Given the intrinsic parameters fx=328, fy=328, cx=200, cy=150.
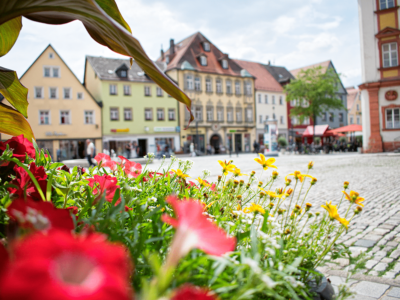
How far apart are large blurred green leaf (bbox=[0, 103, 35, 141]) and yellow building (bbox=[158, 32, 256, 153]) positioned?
110ft

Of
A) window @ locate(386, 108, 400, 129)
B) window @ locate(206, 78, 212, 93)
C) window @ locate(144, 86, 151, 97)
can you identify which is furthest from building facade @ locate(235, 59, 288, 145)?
window @ locate(386, 108, 400, 129)

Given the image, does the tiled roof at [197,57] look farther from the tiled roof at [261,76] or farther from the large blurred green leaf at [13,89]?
the large blurred green leaf at [13,89]

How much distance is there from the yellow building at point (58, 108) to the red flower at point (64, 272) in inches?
1189

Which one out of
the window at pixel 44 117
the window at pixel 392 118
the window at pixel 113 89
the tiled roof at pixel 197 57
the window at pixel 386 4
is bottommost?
the window at pixel 392 118

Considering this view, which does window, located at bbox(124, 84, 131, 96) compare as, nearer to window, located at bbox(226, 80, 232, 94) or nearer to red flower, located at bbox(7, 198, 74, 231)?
window, located at bbox(226, 80, 232, 94)

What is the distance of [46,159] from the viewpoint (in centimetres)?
140

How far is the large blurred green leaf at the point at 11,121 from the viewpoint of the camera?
1523mm

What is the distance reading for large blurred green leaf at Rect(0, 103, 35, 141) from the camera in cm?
152

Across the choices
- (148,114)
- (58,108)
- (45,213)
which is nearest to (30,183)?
(45,213)

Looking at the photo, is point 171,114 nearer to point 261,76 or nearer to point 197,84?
point 197,84

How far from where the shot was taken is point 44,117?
2933 centimetres

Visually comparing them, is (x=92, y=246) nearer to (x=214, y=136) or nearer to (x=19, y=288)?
(x=19, y=288)

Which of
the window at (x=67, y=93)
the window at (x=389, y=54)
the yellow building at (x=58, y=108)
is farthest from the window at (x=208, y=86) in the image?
the window at (x=389, y=54)

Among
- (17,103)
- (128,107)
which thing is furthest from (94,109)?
(17,103)
